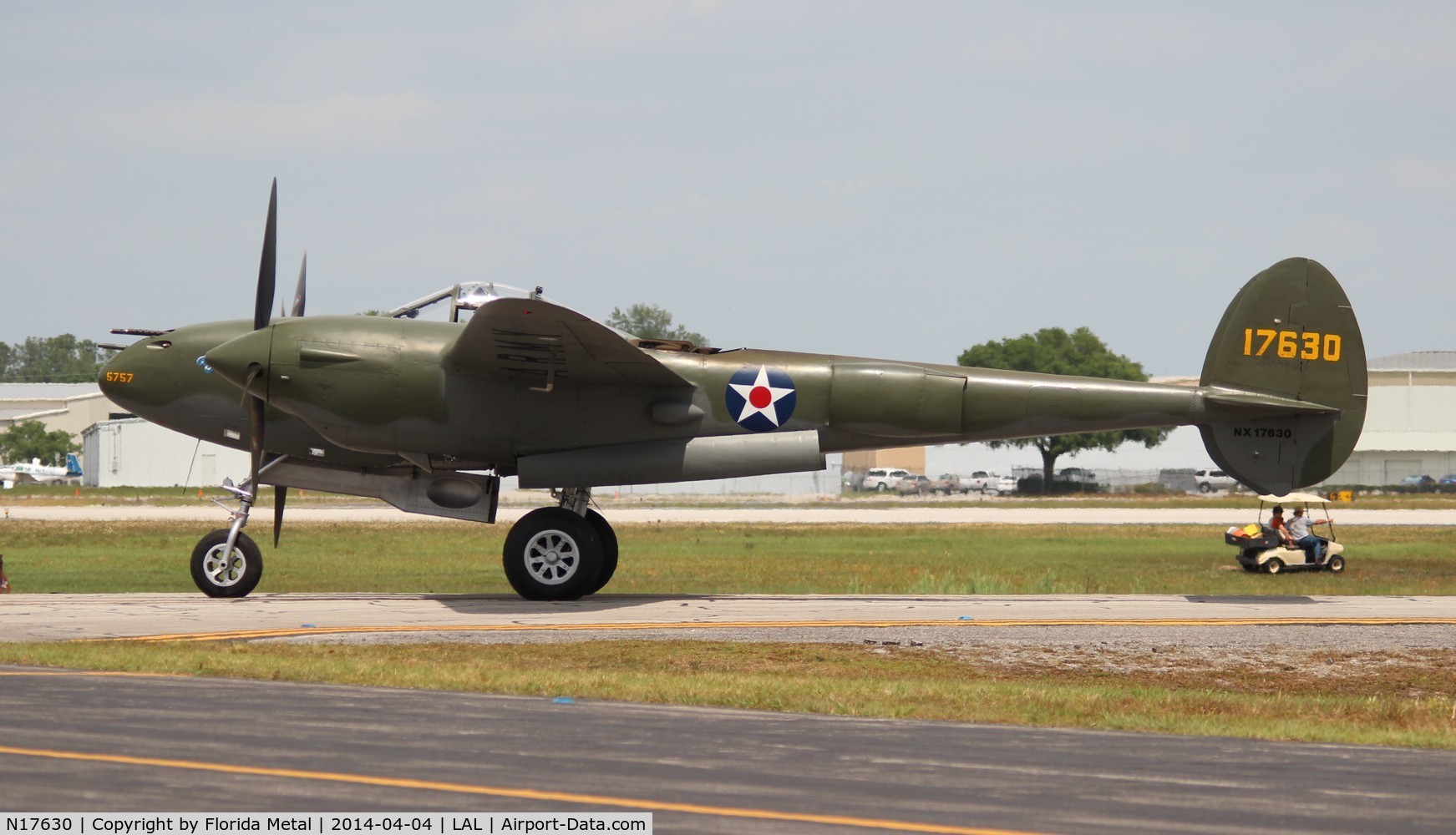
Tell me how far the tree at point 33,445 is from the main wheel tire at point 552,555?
11099 centimetres

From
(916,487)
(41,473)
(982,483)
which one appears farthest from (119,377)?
(41,473)

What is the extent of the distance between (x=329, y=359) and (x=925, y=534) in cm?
2989

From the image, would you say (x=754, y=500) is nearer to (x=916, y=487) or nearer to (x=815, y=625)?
(x=916, y=487)

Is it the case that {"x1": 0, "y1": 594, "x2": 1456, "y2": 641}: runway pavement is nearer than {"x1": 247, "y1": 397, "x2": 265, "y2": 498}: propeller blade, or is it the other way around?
{"x1": 0, "y1": 594, "x2": 1456, "y2": 641}: runway pavement

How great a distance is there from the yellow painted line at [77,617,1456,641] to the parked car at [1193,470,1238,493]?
267 feet

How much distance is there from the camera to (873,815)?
22.6 ft

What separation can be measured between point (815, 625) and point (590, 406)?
4.00 meters

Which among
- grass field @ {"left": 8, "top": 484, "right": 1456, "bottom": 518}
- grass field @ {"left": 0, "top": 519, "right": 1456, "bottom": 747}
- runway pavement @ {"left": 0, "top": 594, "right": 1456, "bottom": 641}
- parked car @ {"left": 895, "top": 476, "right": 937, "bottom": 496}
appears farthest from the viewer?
parked car @ {"left": 895, "top": 476, "right": 937, "bottom": 496}

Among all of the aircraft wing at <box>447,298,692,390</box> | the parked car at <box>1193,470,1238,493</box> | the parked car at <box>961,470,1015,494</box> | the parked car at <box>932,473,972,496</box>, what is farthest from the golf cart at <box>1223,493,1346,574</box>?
the parked car at <box>961,470,1015,494</box>

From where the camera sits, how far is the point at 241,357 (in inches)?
675

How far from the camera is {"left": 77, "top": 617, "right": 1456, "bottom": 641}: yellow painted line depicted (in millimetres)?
14969

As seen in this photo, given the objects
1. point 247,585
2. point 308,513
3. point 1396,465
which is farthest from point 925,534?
point 1396,465

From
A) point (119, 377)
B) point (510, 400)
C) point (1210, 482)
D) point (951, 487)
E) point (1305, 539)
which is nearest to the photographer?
point (510, 400)

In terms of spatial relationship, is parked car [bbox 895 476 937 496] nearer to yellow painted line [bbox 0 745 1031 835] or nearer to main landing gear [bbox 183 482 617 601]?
main landing gear [bbox 183 482 617 601]
